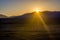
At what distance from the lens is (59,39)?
46.2 ft

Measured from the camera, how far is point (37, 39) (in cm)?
1424

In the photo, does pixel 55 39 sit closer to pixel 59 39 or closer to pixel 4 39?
pixel 59 39

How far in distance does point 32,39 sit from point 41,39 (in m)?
0.64

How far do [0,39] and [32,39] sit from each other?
7.45 ft

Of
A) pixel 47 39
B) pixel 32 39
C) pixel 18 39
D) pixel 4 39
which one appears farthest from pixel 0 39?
pixel 47 39


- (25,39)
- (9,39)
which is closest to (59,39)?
(25,39)

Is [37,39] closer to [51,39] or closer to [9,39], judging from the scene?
[51,39]

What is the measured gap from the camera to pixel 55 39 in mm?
14359

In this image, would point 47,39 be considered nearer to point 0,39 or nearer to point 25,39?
point 25,39

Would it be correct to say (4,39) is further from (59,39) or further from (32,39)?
(59,39)

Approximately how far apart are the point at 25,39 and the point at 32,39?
1.70 feet

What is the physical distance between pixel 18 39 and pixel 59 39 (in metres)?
2.85

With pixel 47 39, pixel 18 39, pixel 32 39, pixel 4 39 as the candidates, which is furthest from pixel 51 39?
pixel 4 39

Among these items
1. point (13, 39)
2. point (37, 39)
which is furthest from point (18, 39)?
point (37, 39)
